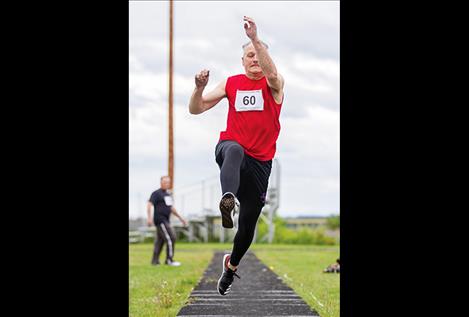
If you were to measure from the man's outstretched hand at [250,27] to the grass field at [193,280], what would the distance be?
4424 mm

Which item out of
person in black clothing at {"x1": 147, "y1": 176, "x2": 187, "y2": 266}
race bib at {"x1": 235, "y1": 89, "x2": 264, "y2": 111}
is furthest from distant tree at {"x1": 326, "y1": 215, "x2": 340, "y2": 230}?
race bib at {"x1": 235, "y1": 89, "x2": 264, "y2": 111}

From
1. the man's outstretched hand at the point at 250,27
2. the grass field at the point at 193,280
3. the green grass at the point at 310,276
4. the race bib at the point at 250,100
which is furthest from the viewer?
the green grass at the point at 310,276

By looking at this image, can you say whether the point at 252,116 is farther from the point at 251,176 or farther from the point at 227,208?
the point at 227,208

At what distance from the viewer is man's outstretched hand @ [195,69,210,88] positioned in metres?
5.67

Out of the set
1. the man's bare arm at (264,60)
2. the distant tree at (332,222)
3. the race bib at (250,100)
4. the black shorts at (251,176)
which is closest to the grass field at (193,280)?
the black shorts at (251,176)

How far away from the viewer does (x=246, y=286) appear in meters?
12.1

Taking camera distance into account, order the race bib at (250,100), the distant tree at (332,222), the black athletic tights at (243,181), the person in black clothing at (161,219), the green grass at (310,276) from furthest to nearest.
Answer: the distant tree at (332,222), the person in black clothing at (161,219), the green grass at (310,276), the race bib at (250,100), the black athletic tights at (243,181)

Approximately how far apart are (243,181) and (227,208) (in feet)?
1.21

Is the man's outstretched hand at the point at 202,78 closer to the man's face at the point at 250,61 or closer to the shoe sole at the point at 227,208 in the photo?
the man's face at the point at 250,61

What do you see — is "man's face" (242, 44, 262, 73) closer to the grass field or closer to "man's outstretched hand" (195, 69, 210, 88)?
"man's outstretched hand" (195, 69, 210, 88)

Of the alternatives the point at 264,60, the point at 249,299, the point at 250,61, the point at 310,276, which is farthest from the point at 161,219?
the point at 264,60

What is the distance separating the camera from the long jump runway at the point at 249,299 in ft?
29.8
